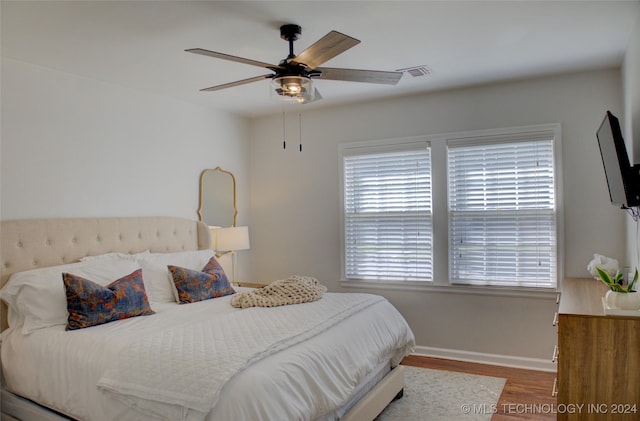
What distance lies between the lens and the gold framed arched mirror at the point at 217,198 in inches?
185

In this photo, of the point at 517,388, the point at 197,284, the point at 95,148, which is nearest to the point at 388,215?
the point at 517,388

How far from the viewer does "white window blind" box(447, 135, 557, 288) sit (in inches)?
155

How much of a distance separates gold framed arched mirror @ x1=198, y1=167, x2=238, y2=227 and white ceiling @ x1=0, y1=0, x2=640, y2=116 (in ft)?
3.79

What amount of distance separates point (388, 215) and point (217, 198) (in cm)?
185

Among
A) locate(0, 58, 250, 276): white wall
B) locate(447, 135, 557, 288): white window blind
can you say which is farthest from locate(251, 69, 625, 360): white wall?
locate(0, 58, 250, 276): white wall

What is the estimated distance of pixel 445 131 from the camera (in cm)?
434

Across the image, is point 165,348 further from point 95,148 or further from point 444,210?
point 444,210

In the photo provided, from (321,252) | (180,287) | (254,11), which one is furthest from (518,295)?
(254,11)

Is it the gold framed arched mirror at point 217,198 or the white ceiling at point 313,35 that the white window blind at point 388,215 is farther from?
the gold framed arched mirror at point 217,198

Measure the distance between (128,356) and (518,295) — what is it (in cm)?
328

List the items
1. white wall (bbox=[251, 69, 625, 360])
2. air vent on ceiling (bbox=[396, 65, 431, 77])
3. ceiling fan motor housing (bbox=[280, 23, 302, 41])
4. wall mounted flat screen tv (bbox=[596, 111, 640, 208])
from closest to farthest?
wall mounted flat screen tv (bbox=[596, 111, 640, 208])
ceiling fan motor housing (bbox=[280, 23, 302, 41])
air vent on ceiling (bbox=[396, 65, 431, 77])
white wall (bbox=[251, 69, 625, 360])

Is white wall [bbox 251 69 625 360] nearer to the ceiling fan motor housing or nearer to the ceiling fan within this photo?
the ceiling fan

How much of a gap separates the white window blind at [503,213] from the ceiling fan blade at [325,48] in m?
2.26

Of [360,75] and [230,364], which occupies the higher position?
[360,75]
